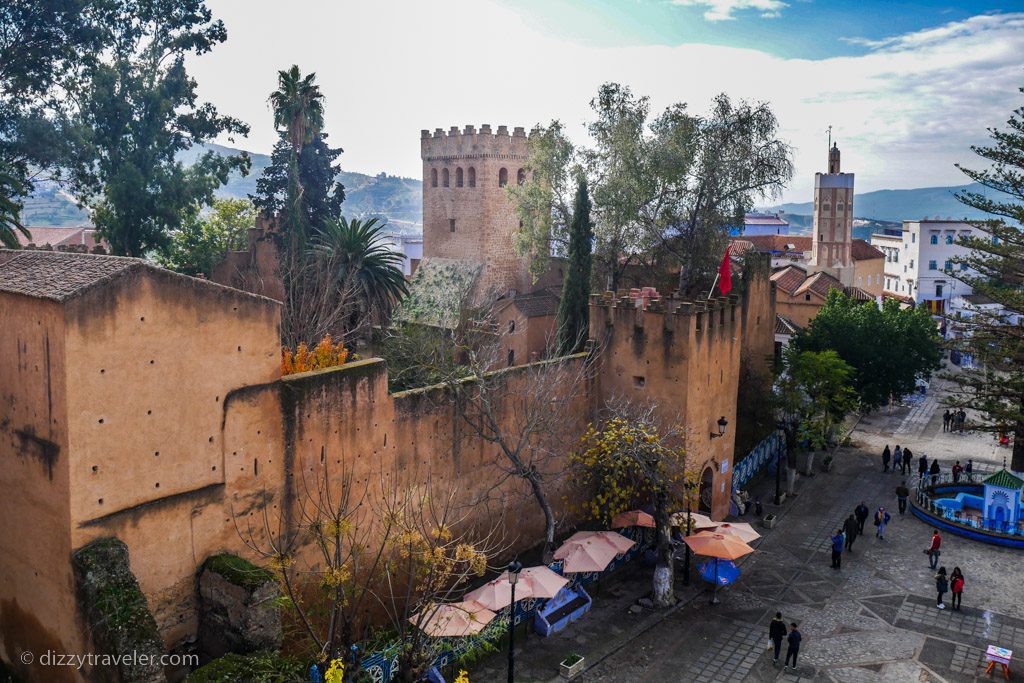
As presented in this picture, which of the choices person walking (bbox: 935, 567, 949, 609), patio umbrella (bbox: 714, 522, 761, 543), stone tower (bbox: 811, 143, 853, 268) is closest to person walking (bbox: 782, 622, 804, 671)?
patio umbrella (bbox: 714, 522, 761, 543)

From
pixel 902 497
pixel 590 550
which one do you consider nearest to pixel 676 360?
pixel 590 550

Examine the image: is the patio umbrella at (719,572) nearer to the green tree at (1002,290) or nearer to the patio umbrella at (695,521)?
the patio umbrella at (695,521)

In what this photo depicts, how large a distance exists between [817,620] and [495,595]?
23.9 feet

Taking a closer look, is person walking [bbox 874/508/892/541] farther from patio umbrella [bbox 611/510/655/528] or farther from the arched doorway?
patio umbrella [bbox 611/510/655/528]

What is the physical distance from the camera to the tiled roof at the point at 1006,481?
2369 cm

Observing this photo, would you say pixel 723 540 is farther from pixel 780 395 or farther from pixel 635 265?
pixel 635 265

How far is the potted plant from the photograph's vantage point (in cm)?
1590

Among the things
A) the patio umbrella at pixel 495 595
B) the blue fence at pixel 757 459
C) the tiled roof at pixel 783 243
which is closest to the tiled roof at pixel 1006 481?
the blue fence at pixel 757 459

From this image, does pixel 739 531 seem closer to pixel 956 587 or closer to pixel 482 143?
pixel 956 587

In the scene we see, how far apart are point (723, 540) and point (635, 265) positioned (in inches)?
601

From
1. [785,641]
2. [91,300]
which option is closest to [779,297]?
[785,641]

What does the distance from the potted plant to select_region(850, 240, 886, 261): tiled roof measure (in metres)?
62.4

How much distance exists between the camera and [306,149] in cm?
3712

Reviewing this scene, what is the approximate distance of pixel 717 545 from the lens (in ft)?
61.8
